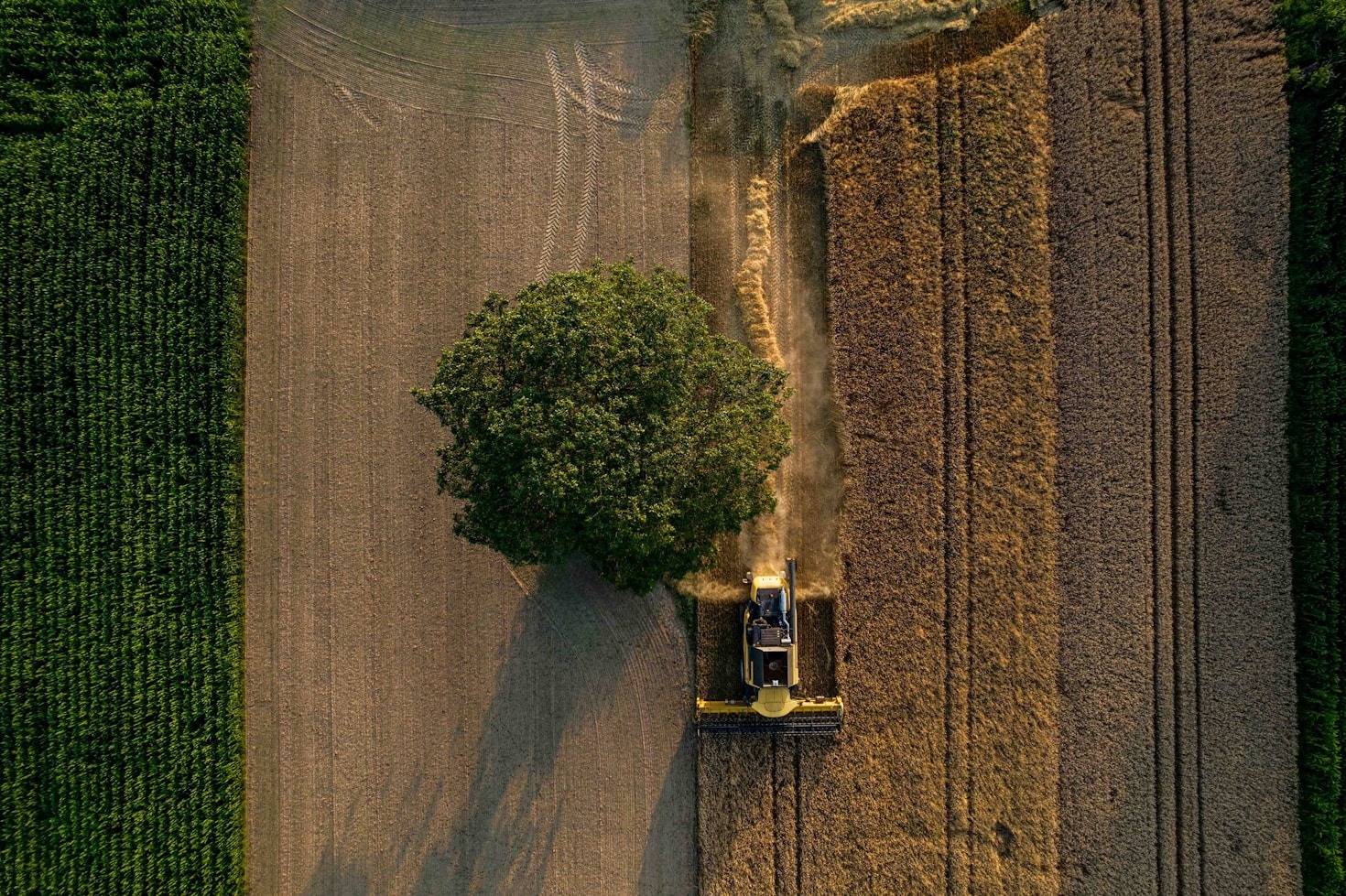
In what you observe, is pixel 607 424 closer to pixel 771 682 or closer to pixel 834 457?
pixel 834 457

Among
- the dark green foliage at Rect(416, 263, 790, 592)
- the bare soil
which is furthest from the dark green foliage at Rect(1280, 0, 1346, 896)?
the bare soil

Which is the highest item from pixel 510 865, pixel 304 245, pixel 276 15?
pixel 276 15

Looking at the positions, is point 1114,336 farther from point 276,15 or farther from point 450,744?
point 276,15

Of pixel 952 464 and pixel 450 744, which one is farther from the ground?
pixel 952 464

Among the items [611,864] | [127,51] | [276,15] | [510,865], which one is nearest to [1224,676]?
[611,864]

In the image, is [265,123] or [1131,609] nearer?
[1131,609]

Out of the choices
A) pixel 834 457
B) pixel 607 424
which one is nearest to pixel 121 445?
pixel 607 424
